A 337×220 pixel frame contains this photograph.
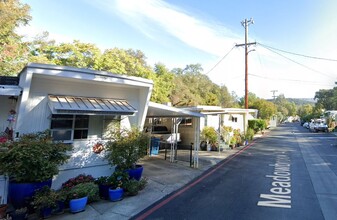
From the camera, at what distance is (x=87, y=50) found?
23375mm

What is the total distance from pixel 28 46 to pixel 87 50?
17.2 ft

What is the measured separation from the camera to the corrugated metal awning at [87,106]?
6457 mm

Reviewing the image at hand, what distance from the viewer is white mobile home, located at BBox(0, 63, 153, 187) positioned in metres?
6.28

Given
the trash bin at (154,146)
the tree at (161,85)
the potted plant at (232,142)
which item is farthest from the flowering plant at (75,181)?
the tree at (161,85)

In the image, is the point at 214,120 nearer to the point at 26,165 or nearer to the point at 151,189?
the point at 151,189

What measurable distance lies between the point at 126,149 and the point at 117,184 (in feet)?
3.57

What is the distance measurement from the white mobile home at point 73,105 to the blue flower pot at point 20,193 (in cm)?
149

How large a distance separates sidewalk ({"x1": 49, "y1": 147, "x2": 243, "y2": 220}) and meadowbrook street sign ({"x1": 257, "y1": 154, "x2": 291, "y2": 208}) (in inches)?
111

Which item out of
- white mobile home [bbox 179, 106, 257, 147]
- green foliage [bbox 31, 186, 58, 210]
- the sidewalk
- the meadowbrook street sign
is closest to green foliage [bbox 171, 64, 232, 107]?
white mobile home [bbox 179, 106, 257, 147]

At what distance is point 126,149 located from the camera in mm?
7121

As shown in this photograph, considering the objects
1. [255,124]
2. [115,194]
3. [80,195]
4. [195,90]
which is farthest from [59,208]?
[195,90]

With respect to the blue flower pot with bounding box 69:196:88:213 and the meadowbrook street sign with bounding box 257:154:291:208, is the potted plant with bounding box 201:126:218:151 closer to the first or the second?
the meadowbrook street sign with bounding box 257:154:291:208

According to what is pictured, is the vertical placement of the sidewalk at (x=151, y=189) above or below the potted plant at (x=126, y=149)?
below

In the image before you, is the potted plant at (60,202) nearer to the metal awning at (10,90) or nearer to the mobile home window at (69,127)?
the mobile home window at (69,127)
